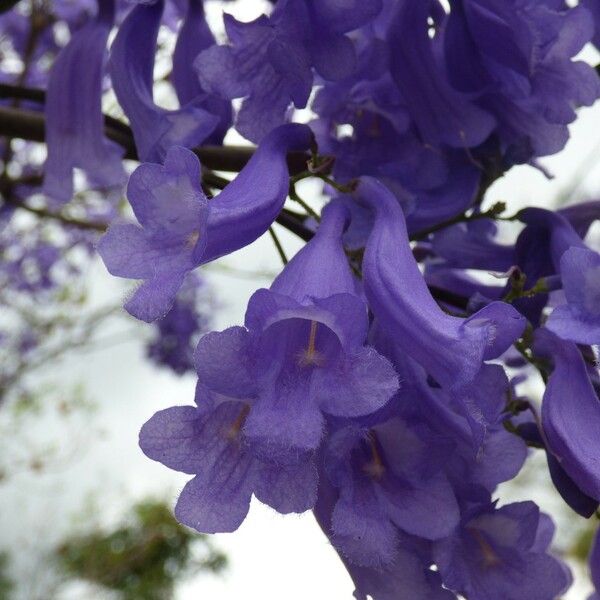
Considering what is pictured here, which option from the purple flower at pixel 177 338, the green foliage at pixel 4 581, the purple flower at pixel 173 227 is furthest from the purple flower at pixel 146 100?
the green foliage at pixel 4 581

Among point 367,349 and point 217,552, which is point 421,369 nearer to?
point 367,349

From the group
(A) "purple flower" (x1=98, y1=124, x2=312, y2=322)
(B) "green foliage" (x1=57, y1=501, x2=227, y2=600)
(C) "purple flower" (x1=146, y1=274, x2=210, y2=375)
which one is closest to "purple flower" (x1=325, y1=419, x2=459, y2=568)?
(A) "purple flower" (x1=98, y1=124, x2=312, y2=322)

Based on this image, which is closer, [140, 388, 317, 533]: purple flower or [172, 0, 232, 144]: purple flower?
[140, 388, 317, 533]: purple flower

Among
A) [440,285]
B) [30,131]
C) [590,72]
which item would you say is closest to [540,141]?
[590,72]

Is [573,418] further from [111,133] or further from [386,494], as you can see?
[111,133]

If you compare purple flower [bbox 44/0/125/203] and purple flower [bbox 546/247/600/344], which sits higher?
purple flower [bbox 546/247/600/344]

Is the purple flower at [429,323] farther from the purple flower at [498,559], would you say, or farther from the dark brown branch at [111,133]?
the dark brown branch at [111,133]

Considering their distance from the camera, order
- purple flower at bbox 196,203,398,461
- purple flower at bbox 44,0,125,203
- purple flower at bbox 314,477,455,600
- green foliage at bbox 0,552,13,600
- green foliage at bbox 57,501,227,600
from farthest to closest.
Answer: green foliage at bbox 0,552,13,600
green foliage at bbox 57,501,227,600
purple flower at bbox 44,0,125,203
purple flower at bbox 314,477,455,600
purple flower at bbox 196,203,398,461

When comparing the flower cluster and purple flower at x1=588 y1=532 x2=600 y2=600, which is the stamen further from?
purple flower at x1=588 y1=532 x2=600 y2=600
